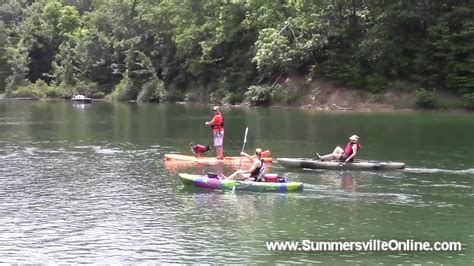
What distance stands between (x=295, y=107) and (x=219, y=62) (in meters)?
19.1

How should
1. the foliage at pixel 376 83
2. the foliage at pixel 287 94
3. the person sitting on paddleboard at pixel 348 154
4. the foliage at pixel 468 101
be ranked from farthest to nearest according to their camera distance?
1. the foliage at pixel 287 94
2. the foliage at pixel 376 83
3. the foliage at pixel 468 101
4. the person sitting on paddleboard at pixel 348 154

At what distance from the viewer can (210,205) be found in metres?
21.4

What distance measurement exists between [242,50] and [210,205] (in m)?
61.5

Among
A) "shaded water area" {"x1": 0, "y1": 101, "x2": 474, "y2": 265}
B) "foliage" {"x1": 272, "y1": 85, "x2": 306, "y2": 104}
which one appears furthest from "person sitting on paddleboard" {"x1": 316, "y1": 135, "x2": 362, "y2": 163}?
"foliage" {"x1": 272, "y1": 85, "x2": 306, "y2": 104}

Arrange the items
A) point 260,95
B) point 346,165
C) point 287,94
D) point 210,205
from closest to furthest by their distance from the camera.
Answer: point 210,205 < point 346,165 < point 287,94 < point 260,95

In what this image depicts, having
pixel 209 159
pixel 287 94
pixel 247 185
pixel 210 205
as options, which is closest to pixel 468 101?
pixel 287 94

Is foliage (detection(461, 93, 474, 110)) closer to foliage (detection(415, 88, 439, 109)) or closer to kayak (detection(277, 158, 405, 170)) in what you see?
foliage (detection(415, 88, 439, 109))

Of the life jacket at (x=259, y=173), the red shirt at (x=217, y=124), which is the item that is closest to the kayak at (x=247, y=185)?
the life jacket at (x=259, y=173)

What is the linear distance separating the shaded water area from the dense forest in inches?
1110

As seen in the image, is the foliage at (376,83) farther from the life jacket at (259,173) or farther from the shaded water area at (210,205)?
the life jacket at (259,173)

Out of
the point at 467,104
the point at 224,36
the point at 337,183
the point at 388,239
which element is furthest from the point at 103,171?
the point at 224,36

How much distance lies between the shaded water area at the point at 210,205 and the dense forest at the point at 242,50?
2820cm

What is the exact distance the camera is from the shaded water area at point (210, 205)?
16312mm

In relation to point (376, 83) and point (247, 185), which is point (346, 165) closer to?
point (247, 185)
